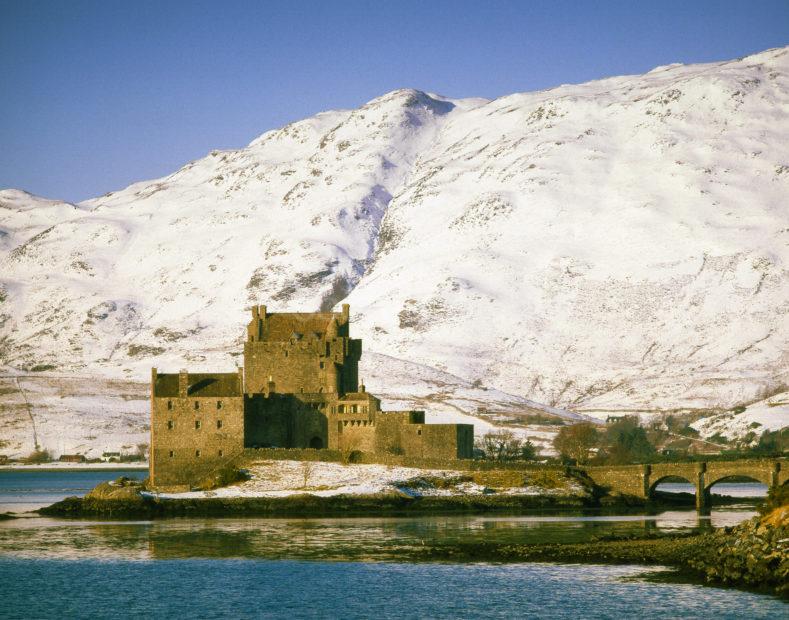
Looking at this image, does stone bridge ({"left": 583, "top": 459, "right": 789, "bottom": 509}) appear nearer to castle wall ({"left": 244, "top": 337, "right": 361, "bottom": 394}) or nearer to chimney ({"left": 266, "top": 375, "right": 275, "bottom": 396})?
castle wall ({"left": 244, "top": 337, "right": 361, "bottom": 394})

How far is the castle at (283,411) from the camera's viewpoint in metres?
124

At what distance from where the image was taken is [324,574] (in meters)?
81.2

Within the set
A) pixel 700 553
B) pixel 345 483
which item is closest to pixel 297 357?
pixel 345 483

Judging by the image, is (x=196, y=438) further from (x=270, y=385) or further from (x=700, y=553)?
(x=700, y=553)

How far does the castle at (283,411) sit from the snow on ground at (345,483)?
376cm

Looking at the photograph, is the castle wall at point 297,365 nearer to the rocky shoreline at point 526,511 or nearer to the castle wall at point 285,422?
the castle wall at point 285,422

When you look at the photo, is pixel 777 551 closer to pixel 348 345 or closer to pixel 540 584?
pixel 540 584

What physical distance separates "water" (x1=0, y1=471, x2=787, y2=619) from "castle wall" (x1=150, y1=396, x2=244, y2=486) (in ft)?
40.9

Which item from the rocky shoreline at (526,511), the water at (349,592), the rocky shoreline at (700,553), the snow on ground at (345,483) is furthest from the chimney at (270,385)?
the water at (349,592)

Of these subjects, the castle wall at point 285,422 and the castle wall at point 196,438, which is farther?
the castle wall at point 285,422

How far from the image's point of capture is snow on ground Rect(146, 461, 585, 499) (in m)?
119

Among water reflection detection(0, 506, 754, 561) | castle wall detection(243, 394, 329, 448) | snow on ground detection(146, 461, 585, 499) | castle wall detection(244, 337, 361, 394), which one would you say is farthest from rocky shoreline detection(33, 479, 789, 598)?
castle wall detection(244, 337, 361, 394)

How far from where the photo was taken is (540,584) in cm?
7525

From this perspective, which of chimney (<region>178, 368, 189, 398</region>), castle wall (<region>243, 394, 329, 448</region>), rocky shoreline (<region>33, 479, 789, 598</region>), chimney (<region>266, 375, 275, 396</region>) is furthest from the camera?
chimney (<region>266, 375, 275, 396</region>)
